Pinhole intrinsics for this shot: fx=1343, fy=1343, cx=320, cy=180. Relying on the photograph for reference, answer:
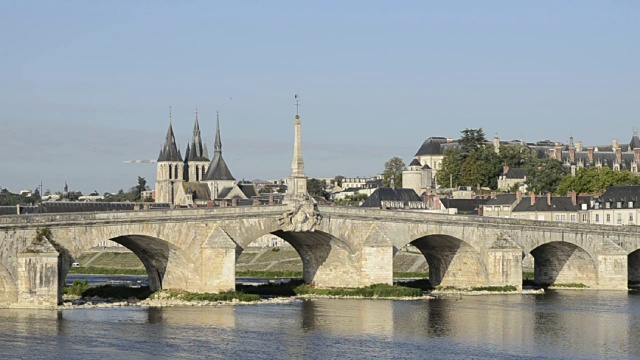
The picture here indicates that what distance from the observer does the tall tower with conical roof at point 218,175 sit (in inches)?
6063

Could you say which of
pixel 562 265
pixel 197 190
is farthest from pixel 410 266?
pixel 197 190

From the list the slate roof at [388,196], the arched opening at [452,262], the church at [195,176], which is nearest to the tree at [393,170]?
the church at [195,176]

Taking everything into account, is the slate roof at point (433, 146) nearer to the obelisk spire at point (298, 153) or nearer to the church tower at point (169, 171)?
the church tower at point (169, 171)

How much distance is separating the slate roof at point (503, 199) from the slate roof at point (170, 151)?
56.9m

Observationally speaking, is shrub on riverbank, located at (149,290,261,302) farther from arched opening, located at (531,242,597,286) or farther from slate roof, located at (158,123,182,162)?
slate roof, located at (158,123,182,162)

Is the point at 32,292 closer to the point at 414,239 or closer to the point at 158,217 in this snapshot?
the point at 158,217

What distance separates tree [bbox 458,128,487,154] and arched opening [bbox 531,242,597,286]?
198ft

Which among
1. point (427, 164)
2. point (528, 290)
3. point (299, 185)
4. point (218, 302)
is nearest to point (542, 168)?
point (427, 164)

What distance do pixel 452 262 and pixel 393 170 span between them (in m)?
95.8

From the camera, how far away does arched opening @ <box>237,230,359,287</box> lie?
7419cm

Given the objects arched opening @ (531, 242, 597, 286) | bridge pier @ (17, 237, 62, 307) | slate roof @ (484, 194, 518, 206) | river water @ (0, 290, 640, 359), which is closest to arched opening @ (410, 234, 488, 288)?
arched opening @ (531, 242, 597, 286)

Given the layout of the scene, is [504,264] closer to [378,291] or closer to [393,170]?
[378,291]

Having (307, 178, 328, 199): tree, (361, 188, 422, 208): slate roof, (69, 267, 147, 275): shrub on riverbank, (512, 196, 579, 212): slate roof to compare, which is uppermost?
(307, 178, 328, 199): tree

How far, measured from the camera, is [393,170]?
17550 cm
